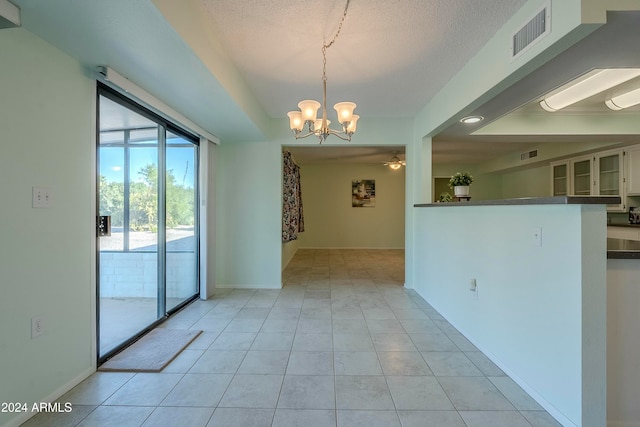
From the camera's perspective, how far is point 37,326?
1582mm

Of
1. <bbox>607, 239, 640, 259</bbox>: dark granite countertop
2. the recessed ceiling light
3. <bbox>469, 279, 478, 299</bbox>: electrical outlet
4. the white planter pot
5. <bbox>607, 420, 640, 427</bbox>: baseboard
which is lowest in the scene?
<bbox>607, 420, 640, 427</bbox>: baseboard

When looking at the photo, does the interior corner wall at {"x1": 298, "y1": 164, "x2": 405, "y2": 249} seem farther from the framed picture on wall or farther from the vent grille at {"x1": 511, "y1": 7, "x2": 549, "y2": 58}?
the vent grille at {"x1": 511, "y1": 7, "x2": 549, "y2": 58}

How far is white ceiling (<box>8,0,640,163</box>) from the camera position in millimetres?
1478

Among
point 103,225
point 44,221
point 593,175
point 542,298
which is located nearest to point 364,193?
point 593,175

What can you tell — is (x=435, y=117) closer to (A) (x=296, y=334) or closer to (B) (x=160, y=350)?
(A) (x=296, y=334)

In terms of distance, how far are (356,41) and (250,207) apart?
8.72ft

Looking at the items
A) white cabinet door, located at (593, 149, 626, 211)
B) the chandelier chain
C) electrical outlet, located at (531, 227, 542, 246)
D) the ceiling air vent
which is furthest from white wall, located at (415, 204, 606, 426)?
white cabinet door, located at (593, 149, 626, 211)

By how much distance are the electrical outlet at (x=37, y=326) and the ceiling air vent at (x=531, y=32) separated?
3.27 m

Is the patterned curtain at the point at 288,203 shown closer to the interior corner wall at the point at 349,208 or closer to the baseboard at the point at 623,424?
the interior corner wall at the point at 349,208

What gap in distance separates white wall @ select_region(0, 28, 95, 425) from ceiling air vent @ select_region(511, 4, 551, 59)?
286cm

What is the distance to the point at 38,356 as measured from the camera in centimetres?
158

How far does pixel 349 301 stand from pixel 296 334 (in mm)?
1115

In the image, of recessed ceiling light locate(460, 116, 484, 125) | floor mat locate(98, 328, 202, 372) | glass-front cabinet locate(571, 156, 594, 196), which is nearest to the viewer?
floor mat locate(98, 328, 202, 372)

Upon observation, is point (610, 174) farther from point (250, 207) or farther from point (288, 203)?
point (250, 207)
